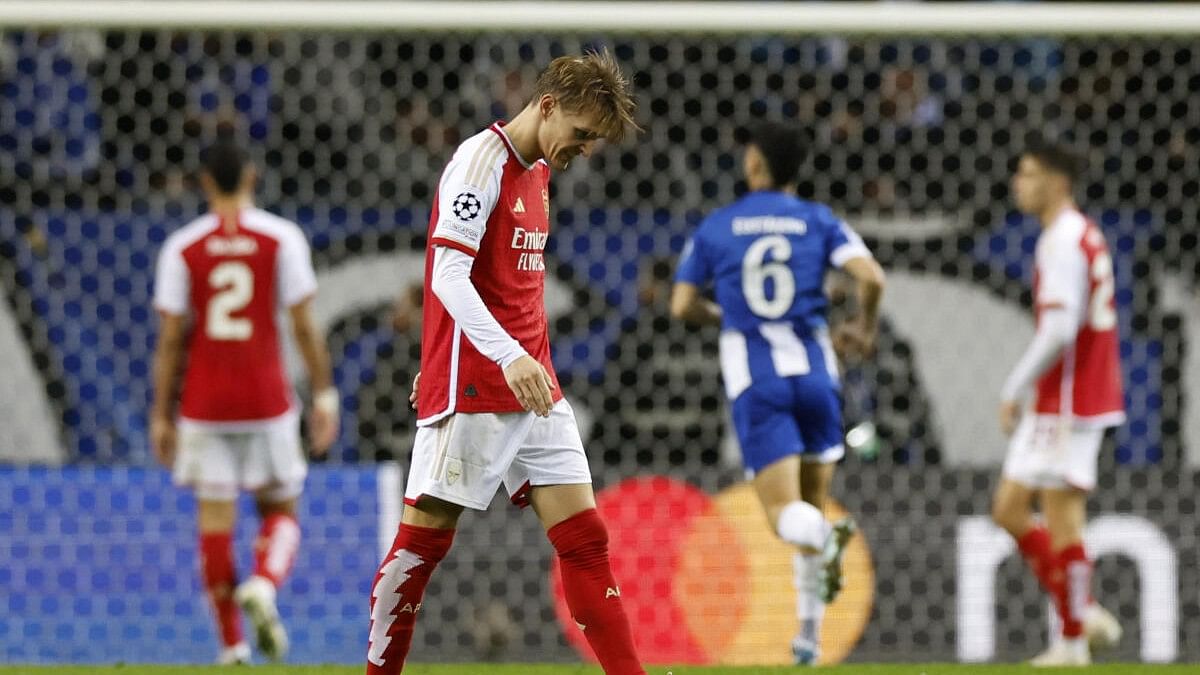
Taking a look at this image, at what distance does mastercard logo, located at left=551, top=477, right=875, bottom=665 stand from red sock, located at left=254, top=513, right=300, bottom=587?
167 centimetres

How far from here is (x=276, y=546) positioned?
7621 millimetres

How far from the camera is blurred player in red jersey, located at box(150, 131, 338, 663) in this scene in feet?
25.7

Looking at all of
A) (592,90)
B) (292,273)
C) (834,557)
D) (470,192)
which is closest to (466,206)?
(470,192)

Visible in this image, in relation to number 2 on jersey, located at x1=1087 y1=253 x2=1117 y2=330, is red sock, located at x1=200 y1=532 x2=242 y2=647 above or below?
below

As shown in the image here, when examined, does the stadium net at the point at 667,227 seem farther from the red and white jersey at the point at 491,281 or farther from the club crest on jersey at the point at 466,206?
the club crest on jersey at the point at 466,206

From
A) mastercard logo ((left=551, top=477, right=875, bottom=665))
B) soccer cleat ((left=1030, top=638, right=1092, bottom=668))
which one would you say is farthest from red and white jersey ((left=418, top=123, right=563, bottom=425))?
mastercard logo ((left=551, top=477, right=875, bottom=665))

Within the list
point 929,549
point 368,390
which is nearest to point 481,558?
point 368,390

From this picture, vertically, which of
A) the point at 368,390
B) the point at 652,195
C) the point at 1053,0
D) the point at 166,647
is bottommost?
the point at 166,647

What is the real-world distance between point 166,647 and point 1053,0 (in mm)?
6966

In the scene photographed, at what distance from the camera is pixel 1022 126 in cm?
1039

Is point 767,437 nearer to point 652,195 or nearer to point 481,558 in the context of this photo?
point 481,558

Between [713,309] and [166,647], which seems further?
[166,647]

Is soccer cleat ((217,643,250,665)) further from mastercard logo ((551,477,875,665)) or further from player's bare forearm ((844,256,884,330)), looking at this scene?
player's bare forearm ((844,256,884,330))

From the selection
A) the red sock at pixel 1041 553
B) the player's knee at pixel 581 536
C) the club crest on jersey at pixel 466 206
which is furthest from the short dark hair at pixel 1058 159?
the club crest on jersey at pixel 466 206
